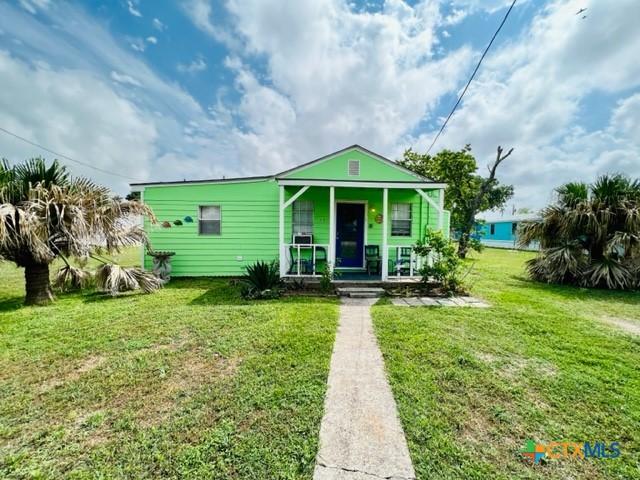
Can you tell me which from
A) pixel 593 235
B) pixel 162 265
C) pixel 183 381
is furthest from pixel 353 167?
pixel 183 381

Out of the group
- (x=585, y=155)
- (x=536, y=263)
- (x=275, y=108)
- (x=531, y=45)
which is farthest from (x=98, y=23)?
(x=585, y=155)

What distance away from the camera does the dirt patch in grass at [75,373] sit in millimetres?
2793

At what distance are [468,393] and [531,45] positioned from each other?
29.0ft

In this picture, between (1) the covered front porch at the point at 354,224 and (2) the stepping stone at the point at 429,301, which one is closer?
(2) the stepping stone at the point at 429,301

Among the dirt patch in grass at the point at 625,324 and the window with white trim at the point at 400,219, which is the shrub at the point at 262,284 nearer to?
the window with white trim at the point at 400,219

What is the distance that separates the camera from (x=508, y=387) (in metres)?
2.82

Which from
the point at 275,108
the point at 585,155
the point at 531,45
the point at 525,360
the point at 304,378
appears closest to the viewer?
the point at 304,378

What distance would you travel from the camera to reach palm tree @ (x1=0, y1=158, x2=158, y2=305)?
490 centimetres

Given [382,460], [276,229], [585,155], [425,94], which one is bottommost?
[382,460]

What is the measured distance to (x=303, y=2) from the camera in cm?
785

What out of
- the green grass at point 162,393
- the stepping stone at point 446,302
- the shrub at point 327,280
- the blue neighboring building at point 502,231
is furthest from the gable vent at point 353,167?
the blue neighboring building at point 502,231

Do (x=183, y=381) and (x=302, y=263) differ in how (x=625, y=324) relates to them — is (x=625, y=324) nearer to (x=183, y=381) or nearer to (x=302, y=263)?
(x=302, y=263)

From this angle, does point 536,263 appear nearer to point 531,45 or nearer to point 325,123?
point 531,45

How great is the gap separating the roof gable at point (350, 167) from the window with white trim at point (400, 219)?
0.99m
